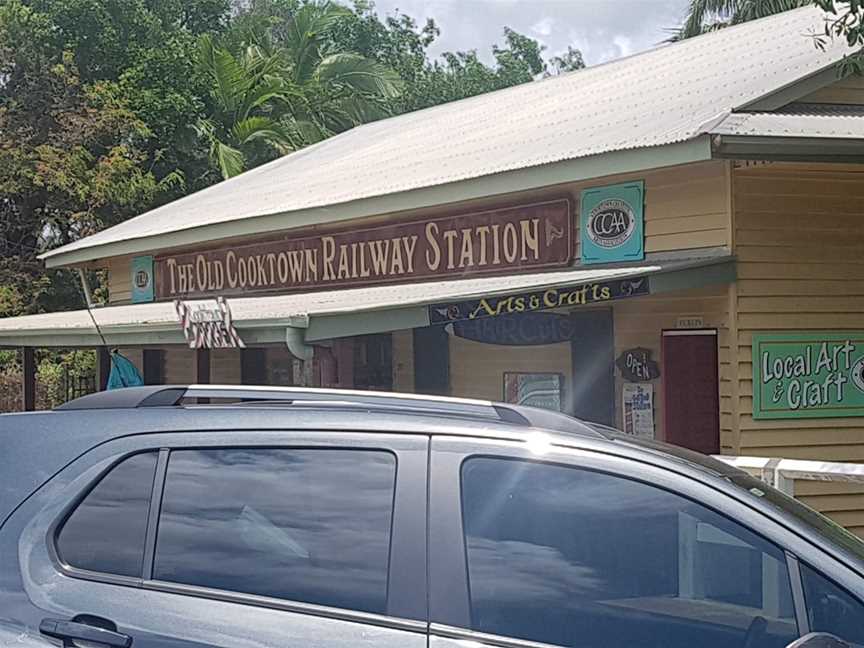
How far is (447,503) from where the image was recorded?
277 cm

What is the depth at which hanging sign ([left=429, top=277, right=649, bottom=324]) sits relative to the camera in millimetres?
7914

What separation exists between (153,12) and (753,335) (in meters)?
28.3

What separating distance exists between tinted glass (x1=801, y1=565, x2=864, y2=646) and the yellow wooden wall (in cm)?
564

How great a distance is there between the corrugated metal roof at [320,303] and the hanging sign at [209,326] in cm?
12

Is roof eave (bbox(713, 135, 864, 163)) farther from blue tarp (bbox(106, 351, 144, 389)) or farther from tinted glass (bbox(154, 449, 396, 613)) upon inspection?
blue tarp (bbox(106, 351, 144, 389))

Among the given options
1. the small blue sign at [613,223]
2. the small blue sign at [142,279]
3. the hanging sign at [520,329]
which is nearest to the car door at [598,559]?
the small blue sign at [613,223]

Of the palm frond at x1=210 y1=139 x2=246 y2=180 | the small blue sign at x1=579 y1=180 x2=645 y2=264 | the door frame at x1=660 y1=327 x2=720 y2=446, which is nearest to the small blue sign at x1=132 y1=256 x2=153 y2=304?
the small blue sign at x1=579 y1=180 x2=645 y2=264

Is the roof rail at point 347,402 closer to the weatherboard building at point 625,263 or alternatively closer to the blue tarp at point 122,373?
the weatherboard building at point 625,263

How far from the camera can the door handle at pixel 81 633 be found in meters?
2.84

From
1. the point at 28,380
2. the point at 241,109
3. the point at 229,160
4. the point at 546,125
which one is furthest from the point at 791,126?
the point at 241,109

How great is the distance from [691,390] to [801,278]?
1.17 metres

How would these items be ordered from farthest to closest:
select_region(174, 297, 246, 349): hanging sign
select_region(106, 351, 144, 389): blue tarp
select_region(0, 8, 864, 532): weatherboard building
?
select_region(106, 351, 144, 389): blue tarp
select_region(174, 297, 246, 349): hanging sign
select_region(0, 8, 864, 532): weatherboard building

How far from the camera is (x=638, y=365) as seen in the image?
9.25m

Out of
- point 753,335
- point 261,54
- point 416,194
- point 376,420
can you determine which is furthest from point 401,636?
point 261,54
